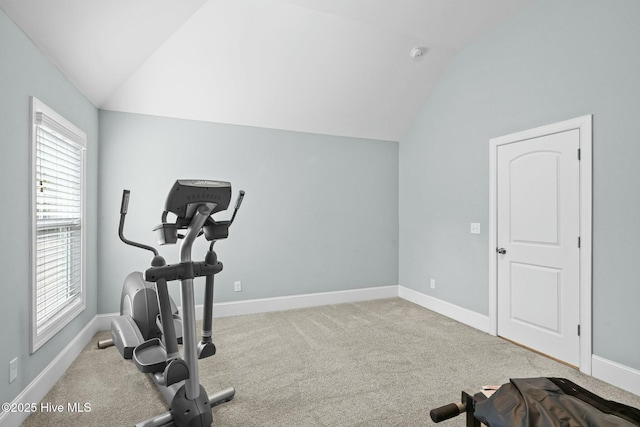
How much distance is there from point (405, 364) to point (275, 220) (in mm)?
2327

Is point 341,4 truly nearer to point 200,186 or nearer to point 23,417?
point 200,186

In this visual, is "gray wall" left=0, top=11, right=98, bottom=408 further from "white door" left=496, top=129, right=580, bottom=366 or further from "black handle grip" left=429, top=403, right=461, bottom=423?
"white door" left=496, top=129, right=580, bottom=366

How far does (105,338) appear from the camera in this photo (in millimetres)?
3348

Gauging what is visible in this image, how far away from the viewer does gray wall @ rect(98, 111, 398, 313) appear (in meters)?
3.68

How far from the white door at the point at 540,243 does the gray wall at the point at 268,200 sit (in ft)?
6.03

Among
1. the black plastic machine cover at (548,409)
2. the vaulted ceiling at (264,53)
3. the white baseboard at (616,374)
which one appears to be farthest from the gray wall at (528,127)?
the black plastic machine cover at (548,409)

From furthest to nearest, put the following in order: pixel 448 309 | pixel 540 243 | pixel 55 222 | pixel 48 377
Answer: pixel 448 309 → pixel 540 243 → pixel 55 222 → pixel 48 377

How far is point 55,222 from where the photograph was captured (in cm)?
261

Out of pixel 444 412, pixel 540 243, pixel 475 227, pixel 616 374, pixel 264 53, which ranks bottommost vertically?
pixel 616 374

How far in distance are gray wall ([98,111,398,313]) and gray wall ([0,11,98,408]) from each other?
51.3 inches

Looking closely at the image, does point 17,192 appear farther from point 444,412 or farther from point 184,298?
point 444,412

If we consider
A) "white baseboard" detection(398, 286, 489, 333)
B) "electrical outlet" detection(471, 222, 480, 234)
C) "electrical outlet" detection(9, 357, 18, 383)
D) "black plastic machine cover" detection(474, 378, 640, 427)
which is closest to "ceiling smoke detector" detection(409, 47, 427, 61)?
"electrical outlet" detection(471, 222, 480, 234)

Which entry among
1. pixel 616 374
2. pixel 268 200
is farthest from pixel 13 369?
pixel 616 374

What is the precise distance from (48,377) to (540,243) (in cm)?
407
